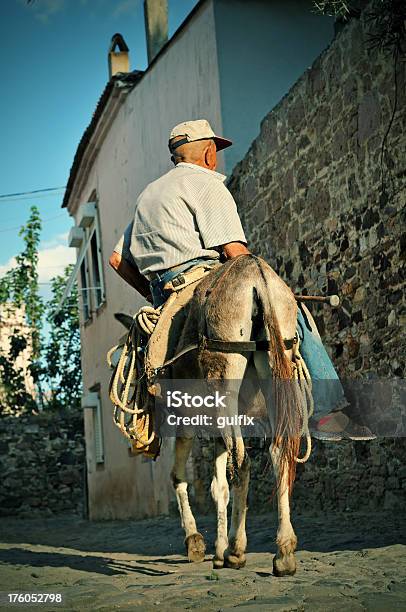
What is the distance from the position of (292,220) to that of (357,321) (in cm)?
180

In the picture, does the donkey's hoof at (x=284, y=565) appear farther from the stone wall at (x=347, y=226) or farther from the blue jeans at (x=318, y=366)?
the stone wall at (x=347, y=226)

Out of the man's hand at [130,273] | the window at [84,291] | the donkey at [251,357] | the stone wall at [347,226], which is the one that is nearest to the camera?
the donkey at [251,357]

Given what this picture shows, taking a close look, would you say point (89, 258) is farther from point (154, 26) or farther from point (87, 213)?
point (154, 26)

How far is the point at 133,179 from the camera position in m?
16.9

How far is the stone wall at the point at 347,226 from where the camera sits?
7621 mm

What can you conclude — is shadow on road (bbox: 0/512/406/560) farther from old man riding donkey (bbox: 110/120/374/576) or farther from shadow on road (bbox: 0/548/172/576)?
old man riding donkey (bbox: 110/120/374/576)

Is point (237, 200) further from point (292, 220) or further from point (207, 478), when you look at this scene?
point (207, 478)

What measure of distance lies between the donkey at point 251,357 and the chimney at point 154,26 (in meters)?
12.8

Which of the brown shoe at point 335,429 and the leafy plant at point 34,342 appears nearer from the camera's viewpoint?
the brown shoe at point 335,429

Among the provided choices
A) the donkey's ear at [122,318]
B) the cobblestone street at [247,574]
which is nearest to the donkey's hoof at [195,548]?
the cobblestone street at [247,574]

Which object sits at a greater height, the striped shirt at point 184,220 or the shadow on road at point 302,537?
the striped shirt at point 184,220

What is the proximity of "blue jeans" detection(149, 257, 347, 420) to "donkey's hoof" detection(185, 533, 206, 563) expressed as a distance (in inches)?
41.4

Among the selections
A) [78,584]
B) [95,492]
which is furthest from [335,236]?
[95,492]

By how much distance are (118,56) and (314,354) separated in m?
15.1
